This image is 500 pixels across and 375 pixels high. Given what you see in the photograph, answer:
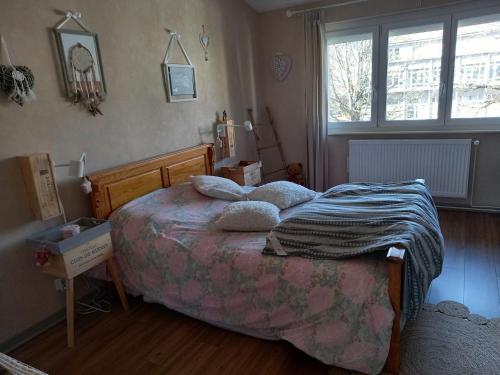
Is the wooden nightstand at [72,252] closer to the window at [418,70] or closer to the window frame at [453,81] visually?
the window at [418,70]

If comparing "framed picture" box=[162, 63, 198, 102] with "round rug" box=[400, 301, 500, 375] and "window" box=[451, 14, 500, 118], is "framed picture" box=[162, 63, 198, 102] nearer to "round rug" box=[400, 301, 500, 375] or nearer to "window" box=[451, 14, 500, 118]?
"round rug" box=[400, 301, 500, 375]

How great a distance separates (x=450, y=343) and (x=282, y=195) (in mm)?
1349

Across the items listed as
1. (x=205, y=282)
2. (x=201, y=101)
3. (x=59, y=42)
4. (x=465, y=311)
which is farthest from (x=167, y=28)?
(x=465, y=311)

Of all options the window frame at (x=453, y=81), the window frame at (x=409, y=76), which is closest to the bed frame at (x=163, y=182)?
the window frame at (x=409, y=76)

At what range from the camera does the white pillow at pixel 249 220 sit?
87.3 inches

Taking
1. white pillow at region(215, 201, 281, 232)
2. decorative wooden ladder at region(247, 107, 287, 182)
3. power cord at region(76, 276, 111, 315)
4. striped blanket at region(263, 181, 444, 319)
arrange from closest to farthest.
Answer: striped blanket at region(263, 181, 444, 319) < white pillow at region(215, 201, 281, 232) < power cord at region(76, 276, 111, 315) < decorative wooden ladder at region(247, 107, 287, 182)

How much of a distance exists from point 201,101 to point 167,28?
2.38 feet

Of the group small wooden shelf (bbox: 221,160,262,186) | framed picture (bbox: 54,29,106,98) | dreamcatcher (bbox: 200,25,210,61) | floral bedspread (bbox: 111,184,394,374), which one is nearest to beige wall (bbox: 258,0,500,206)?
small wooden shelf (bbox: 221,160,262,186)

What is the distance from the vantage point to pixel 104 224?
221cm

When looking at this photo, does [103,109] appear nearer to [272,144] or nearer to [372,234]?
[372,234]

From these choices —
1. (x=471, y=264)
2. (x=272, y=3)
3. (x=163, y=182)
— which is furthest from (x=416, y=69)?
(x=163, y=182)

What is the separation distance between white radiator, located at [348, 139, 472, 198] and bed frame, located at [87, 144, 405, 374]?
1.74m

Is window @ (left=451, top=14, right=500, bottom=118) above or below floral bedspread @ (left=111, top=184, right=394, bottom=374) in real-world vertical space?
above

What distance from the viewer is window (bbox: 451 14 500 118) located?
344 cm
